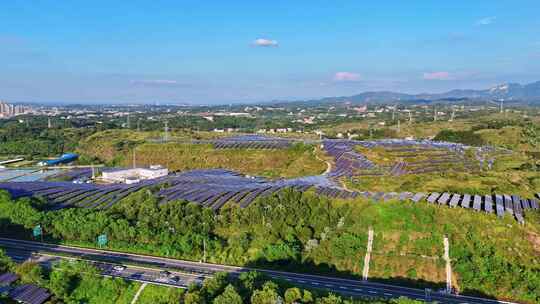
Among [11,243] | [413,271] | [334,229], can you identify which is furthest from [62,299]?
[413,271]

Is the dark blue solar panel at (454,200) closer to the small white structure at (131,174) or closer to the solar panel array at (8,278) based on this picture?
the solar panel array at (8,278)

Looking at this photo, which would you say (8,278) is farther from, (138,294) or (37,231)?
(138,294)

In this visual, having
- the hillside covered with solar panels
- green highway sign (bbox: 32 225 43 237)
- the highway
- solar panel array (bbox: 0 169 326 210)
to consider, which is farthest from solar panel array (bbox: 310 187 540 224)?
green highway sign (bbox: 32 225 43 237)

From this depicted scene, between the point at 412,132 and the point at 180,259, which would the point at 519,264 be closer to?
the point at 180,259

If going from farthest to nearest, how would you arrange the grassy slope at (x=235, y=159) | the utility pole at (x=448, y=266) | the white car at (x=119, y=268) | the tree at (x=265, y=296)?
the grassy slope at (x=235, y=159)
the white car at (x=119, y=268)
the utility pole at (x=448, y=266)
the tree at (x=265, y=296)

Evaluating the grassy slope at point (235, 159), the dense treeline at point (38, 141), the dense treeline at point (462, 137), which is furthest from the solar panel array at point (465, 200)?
the dense treeline at point (38, 141)

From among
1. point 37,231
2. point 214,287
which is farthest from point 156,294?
point 37,231
